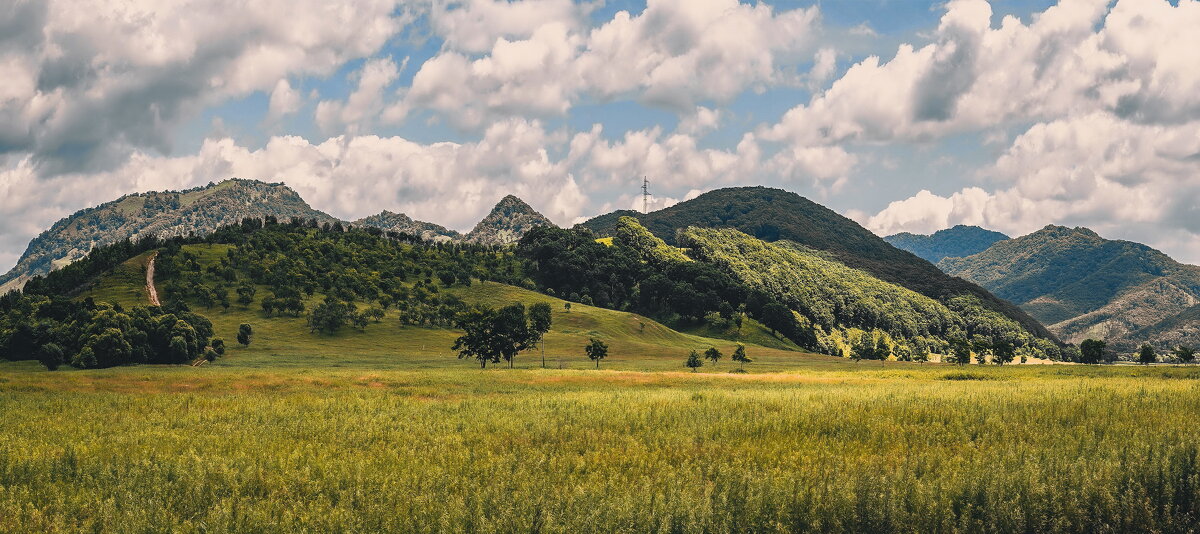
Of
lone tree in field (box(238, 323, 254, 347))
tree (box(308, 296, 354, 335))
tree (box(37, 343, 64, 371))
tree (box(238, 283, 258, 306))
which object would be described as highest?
tree (box(238, 283, 258, 306))

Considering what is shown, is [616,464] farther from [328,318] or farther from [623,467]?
[328,318]

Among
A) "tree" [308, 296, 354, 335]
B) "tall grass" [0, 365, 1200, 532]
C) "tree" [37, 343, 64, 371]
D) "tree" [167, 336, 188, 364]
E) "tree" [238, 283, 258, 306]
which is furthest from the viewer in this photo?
"tree" [238, 283, 258, 306]

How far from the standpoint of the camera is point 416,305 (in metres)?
197

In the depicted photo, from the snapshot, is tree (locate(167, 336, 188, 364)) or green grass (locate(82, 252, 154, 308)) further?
green grass (locate(82, 252, 154, 308))

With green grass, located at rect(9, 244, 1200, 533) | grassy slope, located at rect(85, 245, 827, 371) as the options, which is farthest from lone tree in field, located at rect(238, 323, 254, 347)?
green grass, located at rect(9, 244, 1200, 533)

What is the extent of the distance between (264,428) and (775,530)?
859 inches

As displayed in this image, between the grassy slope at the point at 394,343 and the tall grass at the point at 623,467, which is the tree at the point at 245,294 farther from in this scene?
the tall grass at the point at 623,467

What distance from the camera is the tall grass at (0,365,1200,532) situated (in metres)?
15.9

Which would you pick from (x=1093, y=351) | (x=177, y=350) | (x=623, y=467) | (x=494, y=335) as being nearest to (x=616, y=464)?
(x=623, y=467)

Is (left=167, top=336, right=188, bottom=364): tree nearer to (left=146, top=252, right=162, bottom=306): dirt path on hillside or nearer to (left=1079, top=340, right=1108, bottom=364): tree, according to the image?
(left=146, top=252, right=162, bottom=306): dirt path on hillside

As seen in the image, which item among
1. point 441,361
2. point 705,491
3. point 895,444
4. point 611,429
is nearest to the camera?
point 705,491

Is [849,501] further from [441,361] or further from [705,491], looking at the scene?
[441,361]

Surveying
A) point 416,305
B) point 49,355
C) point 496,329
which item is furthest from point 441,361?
point 416,305

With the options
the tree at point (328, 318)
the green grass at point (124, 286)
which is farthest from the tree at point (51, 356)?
the green grass at point (124, 286)
